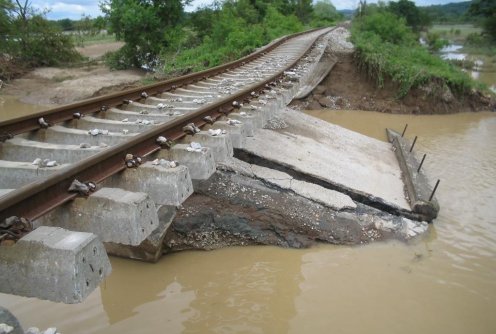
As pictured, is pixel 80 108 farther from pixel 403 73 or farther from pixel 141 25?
pixel 141 25

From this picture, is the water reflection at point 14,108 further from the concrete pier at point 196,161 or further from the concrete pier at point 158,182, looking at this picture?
the concrete pier at point 158,182

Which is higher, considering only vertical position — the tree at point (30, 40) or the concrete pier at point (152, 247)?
the tree at point (30, 40)

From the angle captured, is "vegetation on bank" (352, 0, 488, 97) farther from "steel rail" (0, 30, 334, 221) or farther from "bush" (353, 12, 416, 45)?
"steel rail" (0, 30, 334, 221)

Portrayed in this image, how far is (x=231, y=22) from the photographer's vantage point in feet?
64.5

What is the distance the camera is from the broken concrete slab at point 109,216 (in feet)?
7.59

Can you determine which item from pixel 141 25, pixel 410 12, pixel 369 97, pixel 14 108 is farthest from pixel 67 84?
pixel 410 12

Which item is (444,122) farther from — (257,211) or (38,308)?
(38,308)

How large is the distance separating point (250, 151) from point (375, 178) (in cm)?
244

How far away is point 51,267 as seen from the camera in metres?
1.86

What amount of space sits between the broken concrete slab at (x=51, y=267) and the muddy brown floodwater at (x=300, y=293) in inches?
83.8

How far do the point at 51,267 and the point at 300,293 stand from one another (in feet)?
10.0

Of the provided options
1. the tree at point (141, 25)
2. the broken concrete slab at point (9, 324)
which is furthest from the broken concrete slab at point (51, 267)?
the tree at point (141, 25)

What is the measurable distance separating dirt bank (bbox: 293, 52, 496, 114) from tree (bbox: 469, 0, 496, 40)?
4665cm

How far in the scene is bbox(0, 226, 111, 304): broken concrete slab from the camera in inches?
72.6
